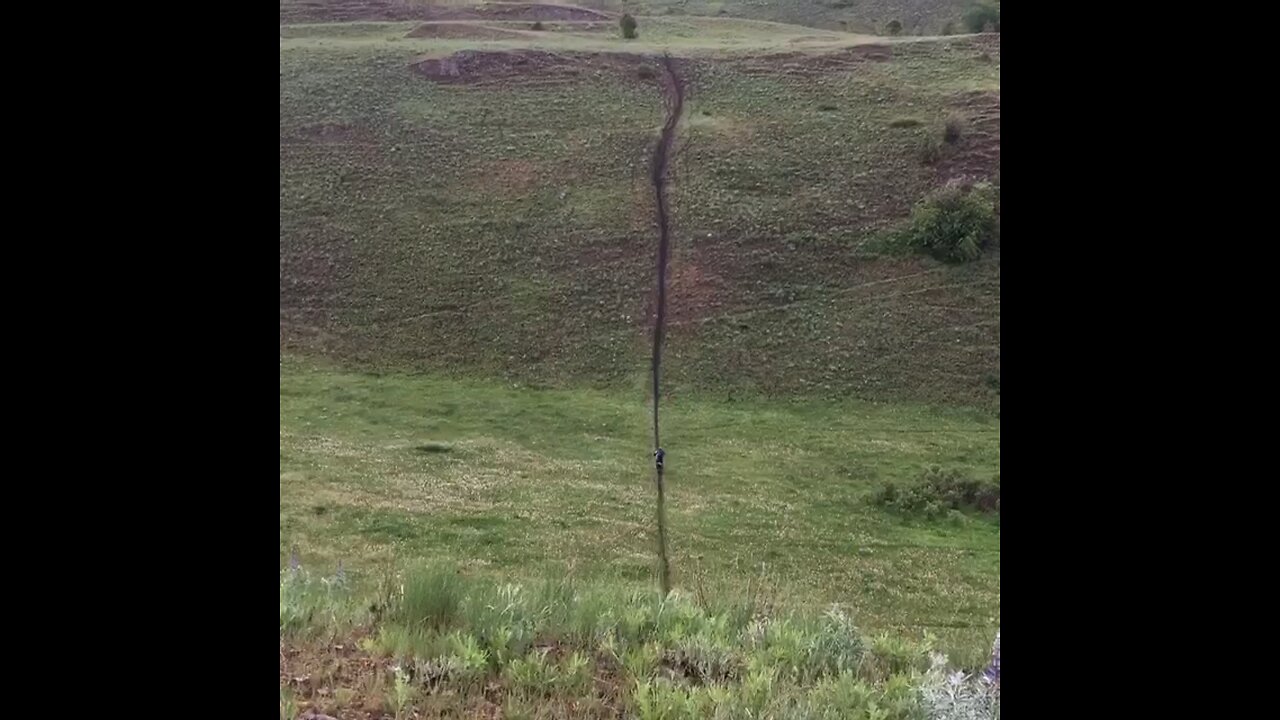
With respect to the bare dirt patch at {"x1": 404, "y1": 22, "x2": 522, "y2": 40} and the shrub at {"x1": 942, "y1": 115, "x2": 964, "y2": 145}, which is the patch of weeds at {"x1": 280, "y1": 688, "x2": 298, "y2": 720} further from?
the bare dirt patch at {"x1": 404, "y1": 22, "x2": 522, "y2": 40}

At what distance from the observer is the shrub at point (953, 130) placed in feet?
109

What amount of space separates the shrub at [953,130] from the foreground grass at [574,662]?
31.8m

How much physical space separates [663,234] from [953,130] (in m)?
11.6

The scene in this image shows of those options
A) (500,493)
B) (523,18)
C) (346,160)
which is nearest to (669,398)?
(500,493)

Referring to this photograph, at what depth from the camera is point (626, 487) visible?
1984 cm

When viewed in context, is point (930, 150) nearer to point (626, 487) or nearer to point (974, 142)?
point (974, 142)

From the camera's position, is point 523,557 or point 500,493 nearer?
point 523,557

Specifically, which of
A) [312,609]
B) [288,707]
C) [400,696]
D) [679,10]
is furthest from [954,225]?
[679,10]

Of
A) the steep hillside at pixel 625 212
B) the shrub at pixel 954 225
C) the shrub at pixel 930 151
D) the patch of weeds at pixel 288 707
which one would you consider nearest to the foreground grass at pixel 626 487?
the steep hillside at pixel 625 212

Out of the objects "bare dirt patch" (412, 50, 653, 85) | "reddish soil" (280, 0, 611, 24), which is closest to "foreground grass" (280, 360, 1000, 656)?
"bare dirt patch" (412, 50, 653, 85)

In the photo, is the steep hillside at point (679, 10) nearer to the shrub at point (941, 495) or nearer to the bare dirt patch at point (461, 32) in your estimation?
the bare dirt patch at point (461, 32)
